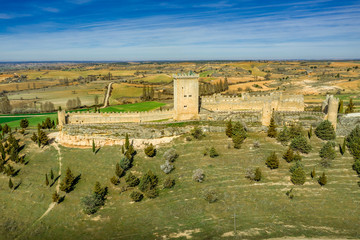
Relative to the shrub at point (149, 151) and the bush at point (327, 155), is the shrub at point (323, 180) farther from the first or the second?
the shrub at point (149, 151)

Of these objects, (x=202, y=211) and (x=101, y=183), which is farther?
(x=101, y=183)

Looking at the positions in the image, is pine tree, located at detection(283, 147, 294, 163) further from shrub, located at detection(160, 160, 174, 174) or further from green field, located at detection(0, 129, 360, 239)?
shrub, located at detection(160, 160, 174, 174)

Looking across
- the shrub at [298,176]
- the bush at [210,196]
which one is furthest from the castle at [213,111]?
the bush at [210,196]

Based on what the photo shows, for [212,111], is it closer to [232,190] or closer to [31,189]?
[232,190]

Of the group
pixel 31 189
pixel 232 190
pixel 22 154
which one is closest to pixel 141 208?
pixel 232 190

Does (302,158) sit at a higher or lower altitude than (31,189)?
higher

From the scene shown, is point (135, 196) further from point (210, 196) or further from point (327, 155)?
point (327, 155)

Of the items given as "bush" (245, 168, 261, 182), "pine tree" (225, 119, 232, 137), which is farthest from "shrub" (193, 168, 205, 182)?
"pine tree" (225, 119, 232, 137)
